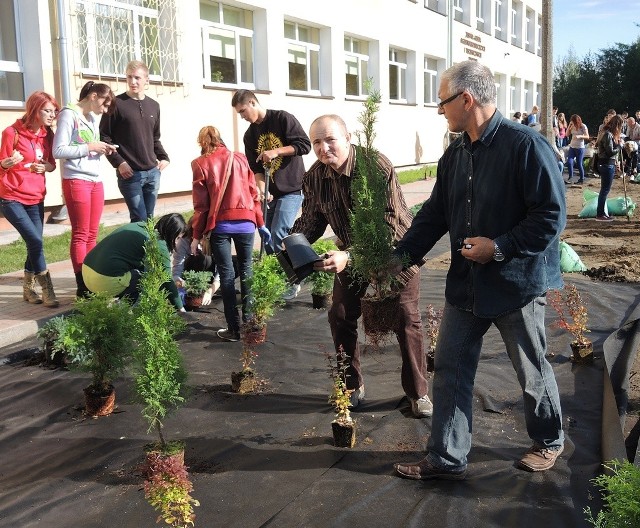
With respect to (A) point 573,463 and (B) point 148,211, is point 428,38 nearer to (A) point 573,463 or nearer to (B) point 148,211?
(B) point 148,211

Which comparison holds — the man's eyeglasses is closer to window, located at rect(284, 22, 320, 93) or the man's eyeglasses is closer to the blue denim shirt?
the blue denim shirt

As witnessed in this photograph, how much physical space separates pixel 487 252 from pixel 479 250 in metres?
0.04

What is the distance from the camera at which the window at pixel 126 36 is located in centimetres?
1123

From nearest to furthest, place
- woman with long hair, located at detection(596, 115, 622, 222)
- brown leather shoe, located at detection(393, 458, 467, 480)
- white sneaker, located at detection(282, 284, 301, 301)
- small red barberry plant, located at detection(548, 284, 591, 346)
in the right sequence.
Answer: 1. brown leather shoe, located at detection(393, 458, 467, 480)
2. small red barberry plant, located at detection(548, 284, 591, 346)
3. white sneaker, located at detection(282, 284, 301, 301)
4. woman with long hair, located at detection(596, 115, 622, 222)

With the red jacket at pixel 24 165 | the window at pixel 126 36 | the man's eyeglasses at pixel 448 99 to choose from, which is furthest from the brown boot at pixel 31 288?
the window at pixel 126 36

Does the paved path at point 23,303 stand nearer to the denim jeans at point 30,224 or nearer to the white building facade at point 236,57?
the denim jeans at point 30,224

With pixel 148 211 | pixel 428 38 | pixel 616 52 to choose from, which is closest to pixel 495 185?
pixel 148 211

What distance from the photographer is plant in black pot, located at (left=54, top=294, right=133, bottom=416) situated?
4391mm

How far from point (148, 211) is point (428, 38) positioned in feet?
62.7

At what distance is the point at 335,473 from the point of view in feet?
11.9

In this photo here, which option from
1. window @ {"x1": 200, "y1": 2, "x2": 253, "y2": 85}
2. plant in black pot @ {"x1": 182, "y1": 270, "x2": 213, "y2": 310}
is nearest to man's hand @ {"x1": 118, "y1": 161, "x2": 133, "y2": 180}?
plant in black pot @ {"x1": 182, "y1": 270, "x2": 213, "y2": 310}

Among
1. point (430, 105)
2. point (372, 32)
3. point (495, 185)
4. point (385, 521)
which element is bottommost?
point (385, 521)

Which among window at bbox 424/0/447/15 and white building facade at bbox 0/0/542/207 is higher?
window at bbox 424/0/447/15

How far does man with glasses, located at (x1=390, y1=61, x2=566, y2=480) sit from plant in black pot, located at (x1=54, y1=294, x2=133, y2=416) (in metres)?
1.87
